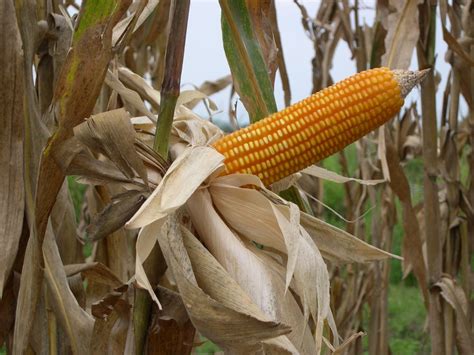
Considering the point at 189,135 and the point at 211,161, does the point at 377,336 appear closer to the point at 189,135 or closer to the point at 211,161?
the point at 189,135

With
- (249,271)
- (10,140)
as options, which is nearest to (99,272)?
(10,140)

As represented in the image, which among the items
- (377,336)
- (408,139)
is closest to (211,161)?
(377,336)

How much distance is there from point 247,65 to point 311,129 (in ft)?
0.63

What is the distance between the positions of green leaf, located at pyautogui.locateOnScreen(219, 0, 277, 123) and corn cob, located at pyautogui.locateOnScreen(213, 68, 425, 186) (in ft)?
0.45

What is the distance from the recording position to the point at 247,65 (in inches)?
42.0

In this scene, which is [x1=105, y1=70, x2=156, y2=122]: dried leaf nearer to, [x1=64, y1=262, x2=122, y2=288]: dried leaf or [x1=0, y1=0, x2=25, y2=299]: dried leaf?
[x1=0, y1=0, x2=25, y2=299]: dried leaf

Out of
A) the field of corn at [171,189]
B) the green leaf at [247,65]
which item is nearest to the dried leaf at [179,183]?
the field of corn at [171,189]

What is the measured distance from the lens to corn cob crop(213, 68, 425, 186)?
0.91 meters

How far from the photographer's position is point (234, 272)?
819 millimetres

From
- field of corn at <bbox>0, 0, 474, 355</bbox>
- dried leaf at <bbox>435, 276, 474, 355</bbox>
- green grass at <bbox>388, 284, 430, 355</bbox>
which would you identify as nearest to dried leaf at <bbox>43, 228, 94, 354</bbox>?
field of corn at <bbox>0, 0, 474, 355</bbox>

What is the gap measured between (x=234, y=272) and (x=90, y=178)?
23 centimetres

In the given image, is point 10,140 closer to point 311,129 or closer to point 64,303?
point 64,303

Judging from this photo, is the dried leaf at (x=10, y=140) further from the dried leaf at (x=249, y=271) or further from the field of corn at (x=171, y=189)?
the dried leaf at (x=249, y=271)

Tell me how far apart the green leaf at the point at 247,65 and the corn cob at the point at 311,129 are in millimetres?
137
